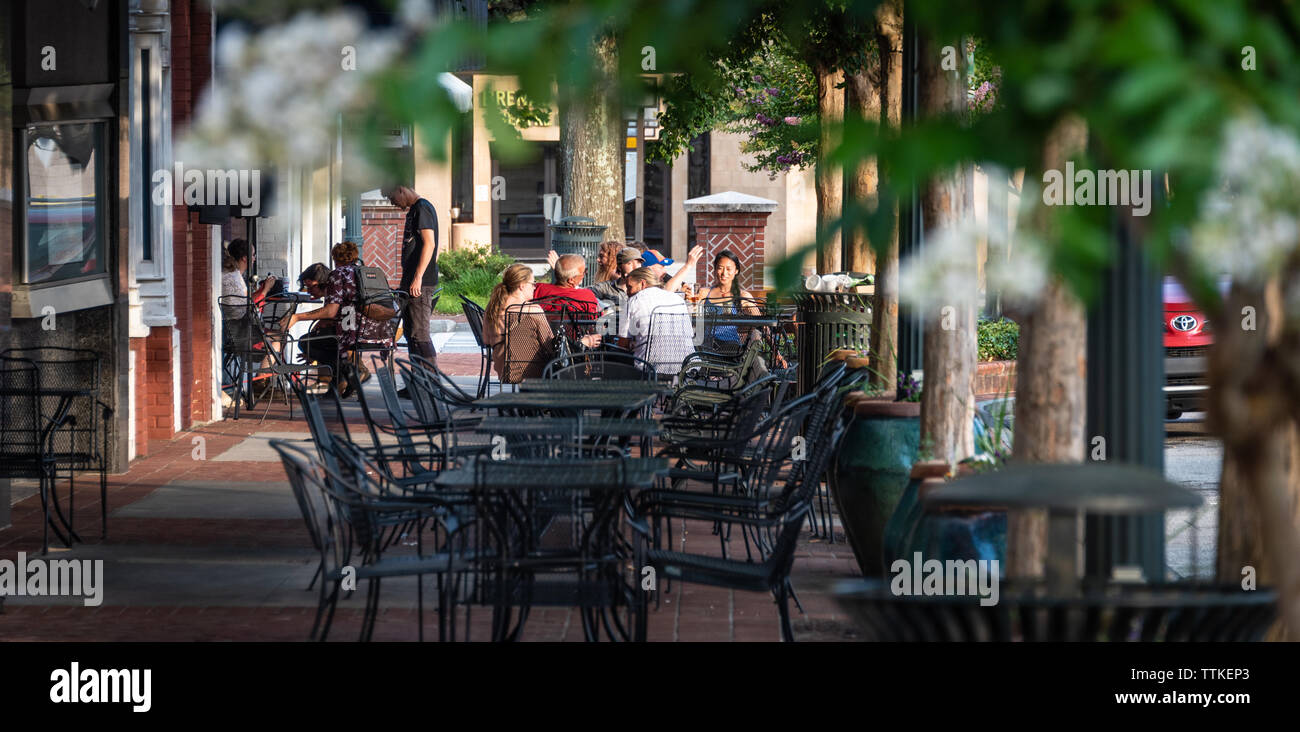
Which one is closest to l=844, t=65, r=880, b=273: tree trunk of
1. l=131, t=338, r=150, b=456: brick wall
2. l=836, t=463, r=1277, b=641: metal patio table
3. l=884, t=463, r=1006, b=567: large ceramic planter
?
l=131, t=338, r=150, b=456: brick wall

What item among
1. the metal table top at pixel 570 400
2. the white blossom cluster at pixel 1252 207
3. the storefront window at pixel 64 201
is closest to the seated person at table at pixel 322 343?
the storefront window at pixel 64 201

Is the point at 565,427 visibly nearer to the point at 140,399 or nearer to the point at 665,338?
the point at 665,338

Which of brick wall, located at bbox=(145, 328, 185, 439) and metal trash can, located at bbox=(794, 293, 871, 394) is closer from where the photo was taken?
metal trash can, located at bbox=(794, 293, 871, 394)

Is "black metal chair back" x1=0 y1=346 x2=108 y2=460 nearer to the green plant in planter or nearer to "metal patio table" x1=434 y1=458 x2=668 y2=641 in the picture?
"metal patio table" x1=434 y1=458 x2=668 y2=641

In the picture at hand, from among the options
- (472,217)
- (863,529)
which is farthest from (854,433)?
(472,217)

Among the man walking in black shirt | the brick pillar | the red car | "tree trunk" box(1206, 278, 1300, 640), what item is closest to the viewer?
"tree trunk" box(1206, 278, 1300, 640)

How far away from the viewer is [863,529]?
7.07 meters

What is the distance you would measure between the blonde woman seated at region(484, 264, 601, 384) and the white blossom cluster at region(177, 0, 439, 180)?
9.92 m

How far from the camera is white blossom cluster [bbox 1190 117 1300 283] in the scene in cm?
171

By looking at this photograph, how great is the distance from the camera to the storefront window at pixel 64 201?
928 centimetres

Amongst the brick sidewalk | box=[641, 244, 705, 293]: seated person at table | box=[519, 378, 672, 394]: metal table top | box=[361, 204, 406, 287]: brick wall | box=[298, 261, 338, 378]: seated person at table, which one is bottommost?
the brick sidewalk

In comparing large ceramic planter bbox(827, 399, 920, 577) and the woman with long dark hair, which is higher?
the woman with long dark hair
